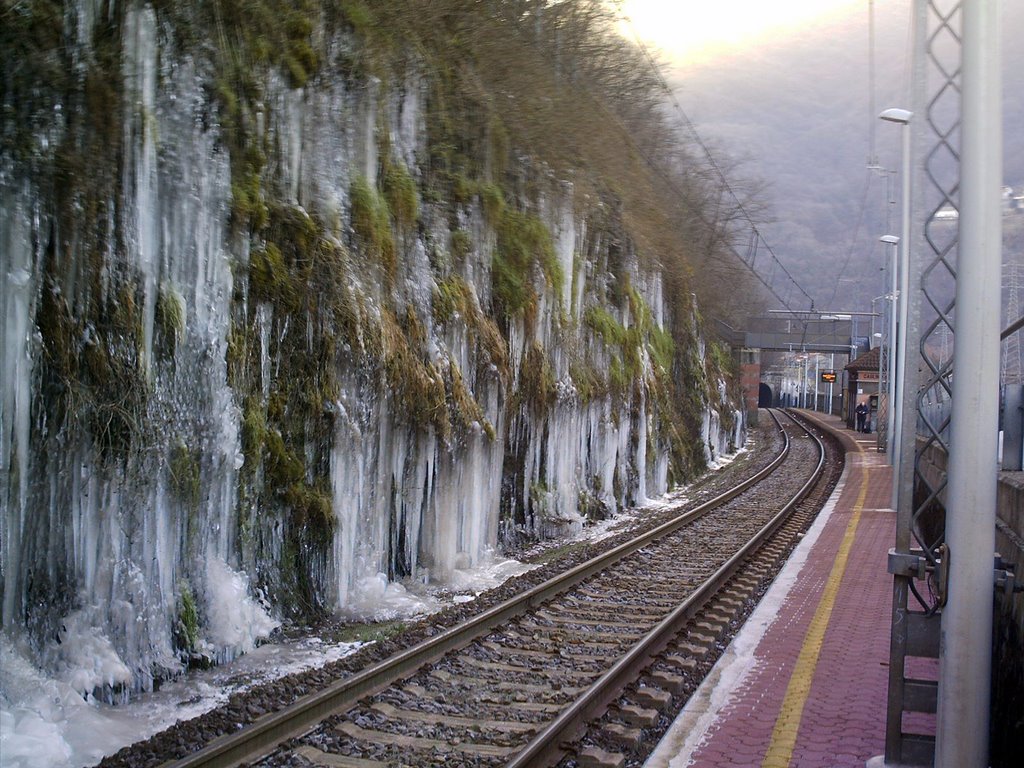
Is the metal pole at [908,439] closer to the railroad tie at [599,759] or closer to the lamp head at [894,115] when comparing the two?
the railroad tie at [599,759]

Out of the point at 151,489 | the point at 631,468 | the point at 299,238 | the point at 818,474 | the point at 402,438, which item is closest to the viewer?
the point at 151,489

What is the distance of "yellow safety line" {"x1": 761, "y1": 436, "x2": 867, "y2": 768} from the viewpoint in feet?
20.1

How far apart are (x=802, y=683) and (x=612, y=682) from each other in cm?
141

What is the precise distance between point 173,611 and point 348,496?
108 inches

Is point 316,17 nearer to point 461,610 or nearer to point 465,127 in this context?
point 465,127

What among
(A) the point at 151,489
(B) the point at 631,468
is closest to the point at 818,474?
(B) the point at 631,468

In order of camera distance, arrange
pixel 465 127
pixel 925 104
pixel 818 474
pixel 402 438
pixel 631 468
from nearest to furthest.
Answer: pixel 925 104
pixel 402 438
pixel 465 127
pixel 631 468
pixel 818 474

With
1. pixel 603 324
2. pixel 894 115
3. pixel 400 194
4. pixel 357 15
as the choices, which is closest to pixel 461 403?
pixel 400 194

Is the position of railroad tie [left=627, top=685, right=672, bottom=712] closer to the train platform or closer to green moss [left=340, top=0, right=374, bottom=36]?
the train platform

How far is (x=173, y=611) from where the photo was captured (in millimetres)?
7887

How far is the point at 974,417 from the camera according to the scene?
4.55 meters

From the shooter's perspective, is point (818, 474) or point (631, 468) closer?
point (631, 468)

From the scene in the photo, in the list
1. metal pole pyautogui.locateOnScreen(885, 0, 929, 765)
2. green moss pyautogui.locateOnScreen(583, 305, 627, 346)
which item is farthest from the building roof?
metal pole pyautogui.locateOnScreen(885, 0, 929, 765)

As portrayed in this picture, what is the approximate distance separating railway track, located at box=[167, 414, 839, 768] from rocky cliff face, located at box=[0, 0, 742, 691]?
1557 mm
